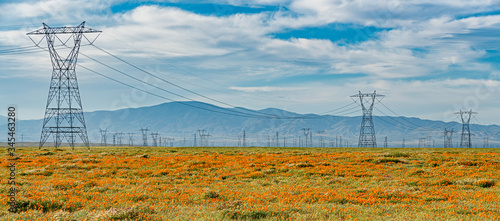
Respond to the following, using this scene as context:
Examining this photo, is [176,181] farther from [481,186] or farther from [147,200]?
[481,186]

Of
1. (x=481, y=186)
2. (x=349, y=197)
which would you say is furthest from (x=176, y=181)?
(x=481, y=186)

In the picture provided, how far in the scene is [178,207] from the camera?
55.9 ft

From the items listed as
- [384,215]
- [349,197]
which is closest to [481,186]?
[349,197]

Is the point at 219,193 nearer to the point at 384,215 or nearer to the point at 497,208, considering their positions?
the point at 384,215

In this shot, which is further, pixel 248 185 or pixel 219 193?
pixel 248 185

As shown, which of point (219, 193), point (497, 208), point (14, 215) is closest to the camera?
point (14, 215)

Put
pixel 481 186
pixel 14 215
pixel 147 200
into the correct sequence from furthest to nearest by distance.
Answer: pixel 481 186
pixel 147 200
pixel 14 215

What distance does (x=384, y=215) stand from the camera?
51.9ft

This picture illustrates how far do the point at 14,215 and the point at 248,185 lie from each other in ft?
47.6

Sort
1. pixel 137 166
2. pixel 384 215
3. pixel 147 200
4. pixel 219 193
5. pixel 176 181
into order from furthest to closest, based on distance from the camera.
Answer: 1. pixel 137 166
2. pixel 176 181
3. pixel 219 193
4. pixel 147 200
5. pixel 384 215

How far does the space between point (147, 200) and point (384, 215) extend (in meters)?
11.1

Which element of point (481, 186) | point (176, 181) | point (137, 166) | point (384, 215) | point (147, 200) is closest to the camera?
point (384, 215)

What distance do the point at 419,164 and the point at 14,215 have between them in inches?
1458

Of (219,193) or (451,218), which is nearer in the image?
(451,218)
